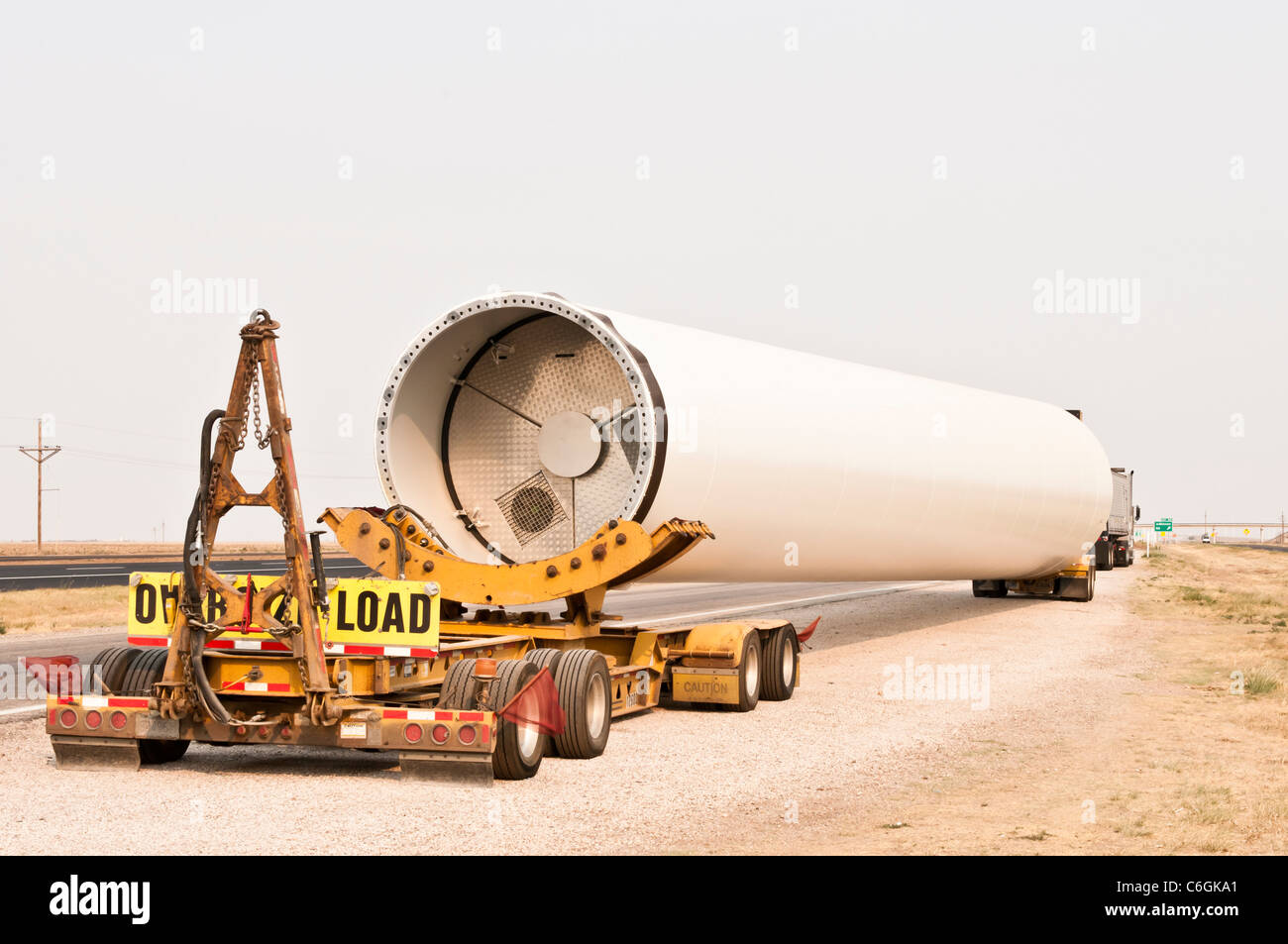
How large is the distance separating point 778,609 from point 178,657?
21.6 metres

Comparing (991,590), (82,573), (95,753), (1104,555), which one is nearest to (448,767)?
(95,753)

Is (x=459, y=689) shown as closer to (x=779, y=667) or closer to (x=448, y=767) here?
(x=448, y=767)

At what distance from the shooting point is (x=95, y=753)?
9609 mm

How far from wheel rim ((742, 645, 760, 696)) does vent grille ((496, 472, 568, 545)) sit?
2319 mm

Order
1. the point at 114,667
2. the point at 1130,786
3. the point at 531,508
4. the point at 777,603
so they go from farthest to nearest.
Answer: the point at 777,603 → the point at 531,508 → the point at 114,667 → the point at 1130,786

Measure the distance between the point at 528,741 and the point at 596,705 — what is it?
1.21 meters

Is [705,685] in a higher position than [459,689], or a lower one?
lower

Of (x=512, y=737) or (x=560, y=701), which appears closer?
(x=512, y=737)

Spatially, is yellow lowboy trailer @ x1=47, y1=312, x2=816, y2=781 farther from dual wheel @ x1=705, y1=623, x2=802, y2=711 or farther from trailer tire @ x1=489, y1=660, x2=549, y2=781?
dual wheel @ x1=705, y1=623, x2=802, y2=711

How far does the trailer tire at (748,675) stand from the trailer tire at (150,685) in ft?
16.8

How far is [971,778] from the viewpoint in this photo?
10.1m

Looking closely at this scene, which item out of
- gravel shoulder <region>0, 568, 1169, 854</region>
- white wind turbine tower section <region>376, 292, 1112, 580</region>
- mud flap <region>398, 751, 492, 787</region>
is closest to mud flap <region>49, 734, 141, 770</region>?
gravel shoulder <region>0, 568, 1169, 854</region>

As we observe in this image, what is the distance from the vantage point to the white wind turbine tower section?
12133 millimetres

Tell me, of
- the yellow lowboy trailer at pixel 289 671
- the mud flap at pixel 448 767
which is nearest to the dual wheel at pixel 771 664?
the yellow lowboy trailer at pixel 289 671
